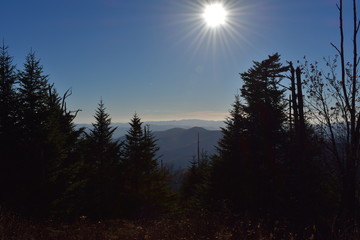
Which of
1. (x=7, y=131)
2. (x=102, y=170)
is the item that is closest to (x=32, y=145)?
(x=7, y=131)

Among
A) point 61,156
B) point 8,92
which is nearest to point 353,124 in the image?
point 61,156

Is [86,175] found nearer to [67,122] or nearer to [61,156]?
[67,122]

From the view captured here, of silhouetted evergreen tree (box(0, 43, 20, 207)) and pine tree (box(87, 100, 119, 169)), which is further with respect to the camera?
pine tree (box(87, 100, 119, 169))

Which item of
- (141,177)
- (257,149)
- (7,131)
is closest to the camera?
(7,131)

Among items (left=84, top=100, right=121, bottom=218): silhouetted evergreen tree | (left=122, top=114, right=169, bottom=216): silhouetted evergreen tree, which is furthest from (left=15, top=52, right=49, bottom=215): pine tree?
(left=122, top=114, right=169, bottom=216): silhouetted evergreen tree

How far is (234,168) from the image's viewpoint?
16.7m

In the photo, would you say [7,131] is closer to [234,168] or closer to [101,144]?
[101,144]

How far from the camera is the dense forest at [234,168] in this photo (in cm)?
866

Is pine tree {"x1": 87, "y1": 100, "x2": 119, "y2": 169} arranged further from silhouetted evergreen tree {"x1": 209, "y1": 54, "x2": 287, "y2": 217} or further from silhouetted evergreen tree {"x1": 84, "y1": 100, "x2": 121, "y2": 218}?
silhouetted evergreen tree {"x1": 209, "y1": 54, "x2": 287, "y2": 217}

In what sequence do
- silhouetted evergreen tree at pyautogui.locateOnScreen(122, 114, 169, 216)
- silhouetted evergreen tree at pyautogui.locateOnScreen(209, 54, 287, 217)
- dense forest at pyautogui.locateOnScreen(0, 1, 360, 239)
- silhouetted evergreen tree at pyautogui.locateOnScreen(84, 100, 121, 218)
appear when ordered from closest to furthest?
dense forest at pyautogui.locateOnScreen(0, 1, 360, 239)
silhouetted evergreen tree at pyautogui.locateOnScreen(209, 54, 287, 217)
silhouetted evergreen tree at pyautogui.locateOnScreen(84, 100, 121, 218)
silhouetted evergreen tree at pyautogui.locateOnScreen(122, 114, 169, 216)

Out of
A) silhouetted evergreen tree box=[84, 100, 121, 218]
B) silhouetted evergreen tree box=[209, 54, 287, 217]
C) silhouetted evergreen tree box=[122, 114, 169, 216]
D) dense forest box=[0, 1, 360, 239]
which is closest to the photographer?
dense forest box=[0, 1, 360, 239]

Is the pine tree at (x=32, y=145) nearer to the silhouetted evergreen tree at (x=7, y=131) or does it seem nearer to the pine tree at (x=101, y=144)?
the silhouetted evergreen tree at (x=7, y=131)

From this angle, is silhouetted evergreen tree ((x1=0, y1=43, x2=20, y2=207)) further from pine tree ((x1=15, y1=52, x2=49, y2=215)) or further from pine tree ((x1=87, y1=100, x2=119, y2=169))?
pine tree ((x1=87, y1=100, x2=119, y2=169))

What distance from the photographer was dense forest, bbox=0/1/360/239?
8.66m
